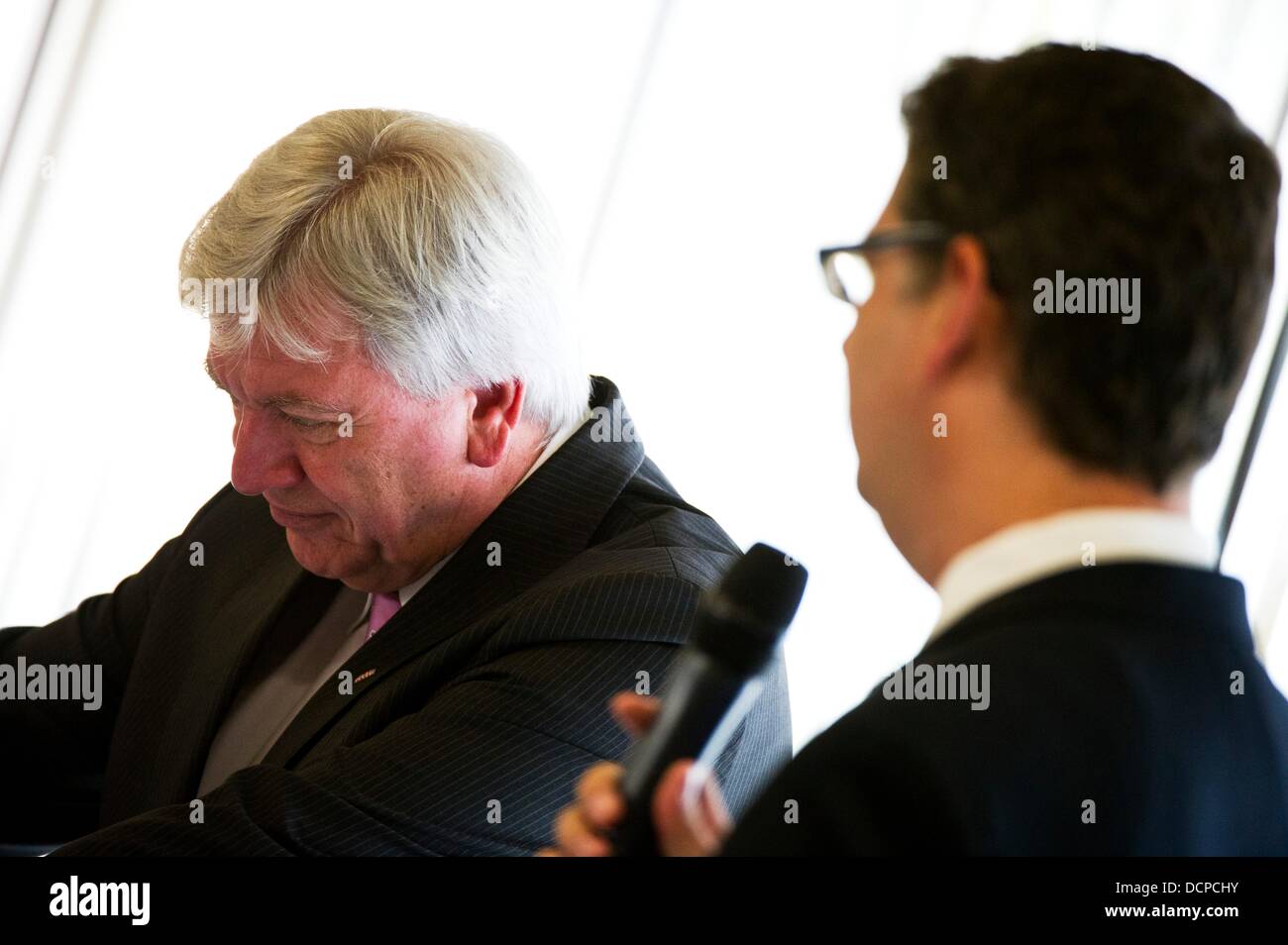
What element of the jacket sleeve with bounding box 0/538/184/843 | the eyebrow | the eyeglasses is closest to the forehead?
the eyebrow

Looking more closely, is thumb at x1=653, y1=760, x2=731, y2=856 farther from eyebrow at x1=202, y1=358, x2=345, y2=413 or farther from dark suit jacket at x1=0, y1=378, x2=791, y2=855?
eyebrow at x1=202, y1=358, x2=345, y2=413

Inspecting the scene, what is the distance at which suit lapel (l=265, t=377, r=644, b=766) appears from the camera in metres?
1.36

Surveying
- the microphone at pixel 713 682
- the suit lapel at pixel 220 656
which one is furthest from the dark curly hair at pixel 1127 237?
the suit lapel at pixel 220 656

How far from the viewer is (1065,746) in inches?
23.9

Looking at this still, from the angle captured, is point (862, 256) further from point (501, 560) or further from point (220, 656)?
point (220, 656)

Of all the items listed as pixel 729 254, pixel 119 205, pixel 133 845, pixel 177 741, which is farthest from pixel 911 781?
pixel 119 205

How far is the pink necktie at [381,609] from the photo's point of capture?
1.49m

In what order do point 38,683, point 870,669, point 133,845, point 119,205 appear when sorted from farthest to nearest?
point 870,669
point 119,205
point 38,683
point 133,845

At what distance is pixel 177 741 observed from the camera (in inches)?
59.5

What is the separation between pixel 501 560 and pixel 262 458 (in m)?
0.27

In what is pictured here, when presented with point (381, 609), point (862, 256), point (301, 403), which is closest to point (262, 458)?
point (301, 403)

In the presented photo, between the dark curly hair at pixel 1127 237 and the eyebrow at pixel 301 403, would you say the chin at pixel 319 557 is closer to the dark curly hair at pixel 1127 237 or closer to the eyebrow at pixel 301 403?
the eyebrow at pixel 301 403
